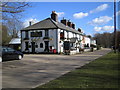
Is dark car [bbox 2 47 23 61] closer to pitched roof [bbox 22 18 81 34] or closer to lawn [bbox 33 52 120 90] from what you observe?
lawn [bbox 33 52 120 90]

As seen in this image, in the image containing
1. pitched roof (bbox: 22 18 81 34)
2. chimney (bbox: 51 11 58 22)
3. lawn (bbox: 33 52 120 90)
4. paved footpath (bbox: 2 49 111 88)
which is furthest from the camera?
chimney (bbox: 51 11 58 22)

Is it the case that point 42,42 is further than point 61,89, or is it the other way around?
point 42,42

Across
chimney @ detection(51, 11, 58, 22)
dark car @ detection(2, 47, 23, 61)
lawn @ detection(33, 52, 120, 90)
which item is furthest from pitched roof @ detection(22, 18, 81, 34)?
lawn @ detection(33, 52, 120, 90)

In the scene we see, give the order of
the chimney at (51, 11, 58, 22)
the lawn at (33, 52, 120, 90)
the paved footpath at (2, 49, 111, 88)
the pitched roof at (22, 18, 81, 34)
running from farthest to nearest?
the chimney at (51, 11, 58, 22) < the pitched roof at (22, 18, 81, 34) < the paved footpath at (2, 49, 111, 88) < the lawn at (33, 52, 120, 90)

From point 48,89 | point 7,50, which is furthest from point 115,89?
point 7,50

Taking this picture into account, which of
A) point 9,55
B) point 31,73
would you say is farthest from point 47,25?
point 31,73

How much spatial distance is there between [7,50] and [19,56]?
1.61 metres

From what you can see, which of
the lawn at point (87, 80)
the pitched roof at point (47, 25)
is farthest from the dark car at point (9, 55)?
the pitched roof at point (47, 25)

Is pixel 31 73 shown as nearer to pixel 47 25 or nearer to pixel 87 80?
pixel 87 80

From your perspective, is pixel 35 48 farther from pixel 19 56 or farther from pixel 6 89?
pixel 6 89

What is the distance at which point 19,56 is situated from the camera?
A: 20297 millimetres

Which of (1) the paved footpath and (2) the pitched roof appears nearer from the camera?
(1) the paved footpath

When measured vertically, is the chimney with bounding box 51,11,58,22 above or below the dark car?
above

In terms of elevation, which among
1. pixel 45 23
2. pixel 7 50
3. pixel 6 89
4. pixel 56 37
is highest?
pixel 45 23
